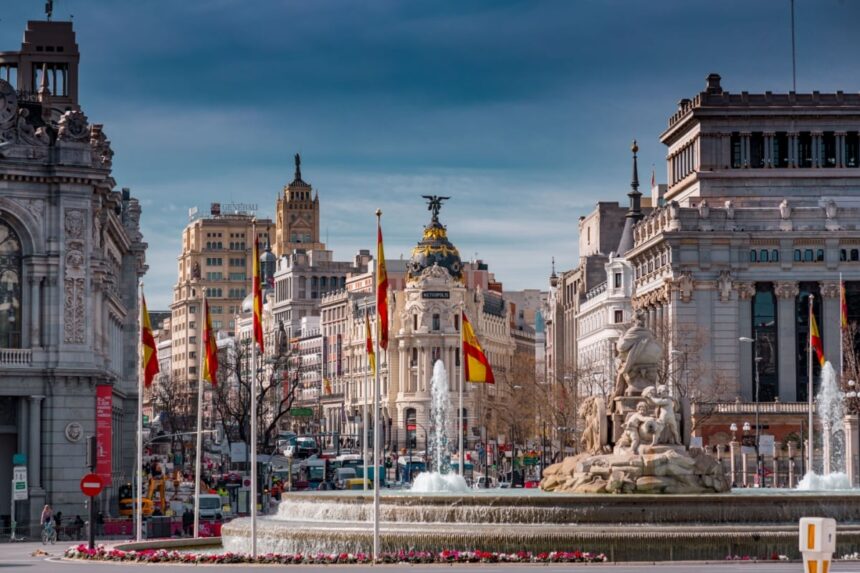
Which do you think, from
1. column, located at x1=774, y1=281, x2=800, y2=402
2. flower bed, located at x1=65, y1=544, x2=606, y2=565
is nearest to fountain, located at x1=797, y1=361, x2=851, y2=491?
column, located at x1=774, y1=281, x2=800, y2=402

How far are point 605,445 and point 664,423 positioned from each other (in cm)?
272

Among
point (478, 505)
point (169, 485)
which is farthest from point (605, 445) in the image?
point (169, 485)

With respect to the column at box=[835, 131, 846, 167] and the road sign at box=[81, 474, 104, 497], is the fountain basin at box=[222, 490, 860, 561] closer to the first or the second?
the road sign at box=[81, 474, 104, 497]

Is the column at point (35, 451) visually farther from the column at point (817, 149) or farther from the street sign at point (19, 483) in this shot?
the column at point (817, 149)

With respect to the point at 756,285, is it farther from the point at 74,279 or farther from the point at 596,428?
the point at 596,428

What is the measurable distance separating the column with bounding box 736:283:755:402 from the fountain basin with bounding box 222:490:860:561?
94.6m

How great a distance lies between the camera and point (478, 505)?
62312 mm

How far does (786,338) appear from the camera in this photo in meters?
160

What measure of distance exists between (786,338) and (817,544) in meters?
127

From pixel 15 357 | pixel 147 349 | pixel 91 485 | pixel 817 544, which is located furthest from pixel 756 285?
pixel 817 544

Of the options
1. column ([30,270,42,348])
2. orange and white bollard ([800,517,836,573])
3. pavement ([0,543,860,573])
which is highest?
column ([30,270,42,348])

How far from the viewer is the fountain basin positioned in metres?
59.1

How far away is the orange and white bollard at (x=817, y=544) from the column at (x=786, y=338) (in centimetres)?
12520

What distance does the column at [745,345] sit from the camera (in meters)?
159
